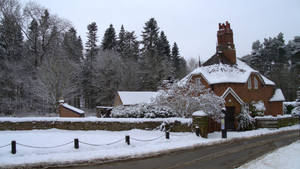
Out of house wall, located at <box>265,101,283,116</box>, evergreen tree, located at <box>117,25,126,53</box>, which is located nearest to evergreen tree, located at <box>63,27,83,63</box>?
evergreen tree, located at <box>117,25,126,53</box>

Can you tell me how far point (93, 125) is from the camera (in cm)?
1912

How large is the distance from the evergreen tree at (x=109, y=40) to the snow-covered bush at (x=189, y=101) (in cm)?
3945

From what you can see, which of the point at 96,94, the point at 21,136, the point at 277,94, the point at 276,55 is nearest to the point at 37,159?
the point at 21,136

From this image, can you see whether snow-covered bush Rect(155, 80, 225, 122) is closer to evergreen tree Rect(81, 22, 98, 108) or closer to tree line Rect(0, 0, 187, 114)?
tree line Rect(0, 0, 187, 114)

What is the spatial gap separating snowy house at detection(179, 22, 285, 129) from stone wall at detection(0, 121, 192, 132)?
24.0 feet

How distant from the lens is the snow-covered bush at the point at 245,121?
23797mm

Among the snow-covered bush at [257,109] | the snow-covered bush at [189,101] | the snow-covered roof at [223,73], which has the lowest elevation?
the snow-covered bush at [257,109]

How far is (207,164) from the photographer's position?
10352 mm

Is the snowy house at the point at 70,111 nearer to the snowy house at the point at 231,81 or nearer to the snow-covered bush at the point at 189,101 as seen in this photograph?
the snow-covered bush at the point at 189,101

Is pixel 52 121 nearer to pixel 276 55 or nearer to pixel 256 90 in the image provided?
pixel 256 90

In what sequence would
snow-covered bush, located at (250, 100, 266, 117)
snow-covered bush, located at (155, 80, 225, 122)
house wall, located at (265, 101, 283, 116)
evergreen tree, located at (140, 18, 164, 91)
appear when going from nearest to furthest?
1. snow-covered bush, located at (155, 80, 225, 122)
2. snow-covered bush, located at (250, 100, 266, 117)
3. house wall, located at (265, 101, 283, 116)
4. evergreen tree, located at (140, 18, 164, 91)

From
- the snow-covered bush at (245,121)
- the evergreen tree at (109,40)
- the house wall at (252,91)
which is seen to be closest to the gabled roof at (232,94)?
the house wall at (252,91)

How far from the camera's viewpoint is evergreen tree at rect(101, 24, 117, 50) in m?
59.3

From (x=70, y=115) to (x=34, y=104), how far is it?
17.0 metres
